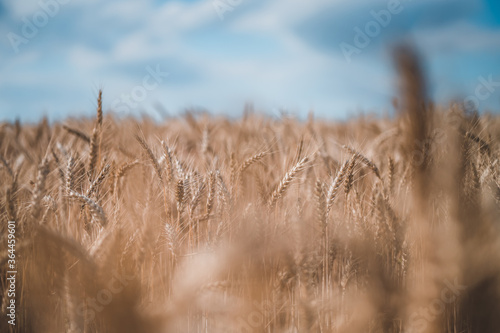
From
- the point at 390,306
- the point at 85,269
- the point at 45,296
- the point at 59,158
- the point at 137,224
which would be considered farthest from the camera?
the point at 59,158

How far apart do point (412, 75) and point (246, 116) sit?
4598 millimetres

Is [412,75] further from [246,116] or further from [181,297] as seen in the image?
[246,116]

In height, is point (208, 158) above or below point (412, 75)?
above

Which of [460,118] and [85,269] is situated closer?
[85,269]

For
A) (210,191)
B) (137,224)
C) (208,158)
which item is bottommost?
(137,224)

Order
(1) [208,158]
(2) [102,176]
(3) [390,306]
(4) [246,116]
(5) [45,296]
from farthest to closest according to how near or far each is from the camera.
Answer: (4) [246,116], (1) [208,158], (2) [102,176], (5) [45,296], (3) [390,306]

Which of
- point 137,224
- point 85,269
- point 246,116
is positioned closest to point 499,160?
point 137,224

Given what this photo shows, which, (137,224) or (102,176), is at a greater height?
(102,176)

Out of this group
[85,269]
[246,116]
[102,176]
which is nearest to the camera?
[85,269]

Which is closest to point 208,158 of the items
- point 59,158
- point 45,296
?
point 59,158

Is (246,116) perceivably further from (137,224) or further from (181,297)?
(181,297)

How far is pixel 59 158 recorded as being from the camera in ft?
5.62

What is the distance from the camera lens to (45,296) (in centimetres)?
112

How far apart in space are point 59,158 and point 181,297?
4.26 feet
